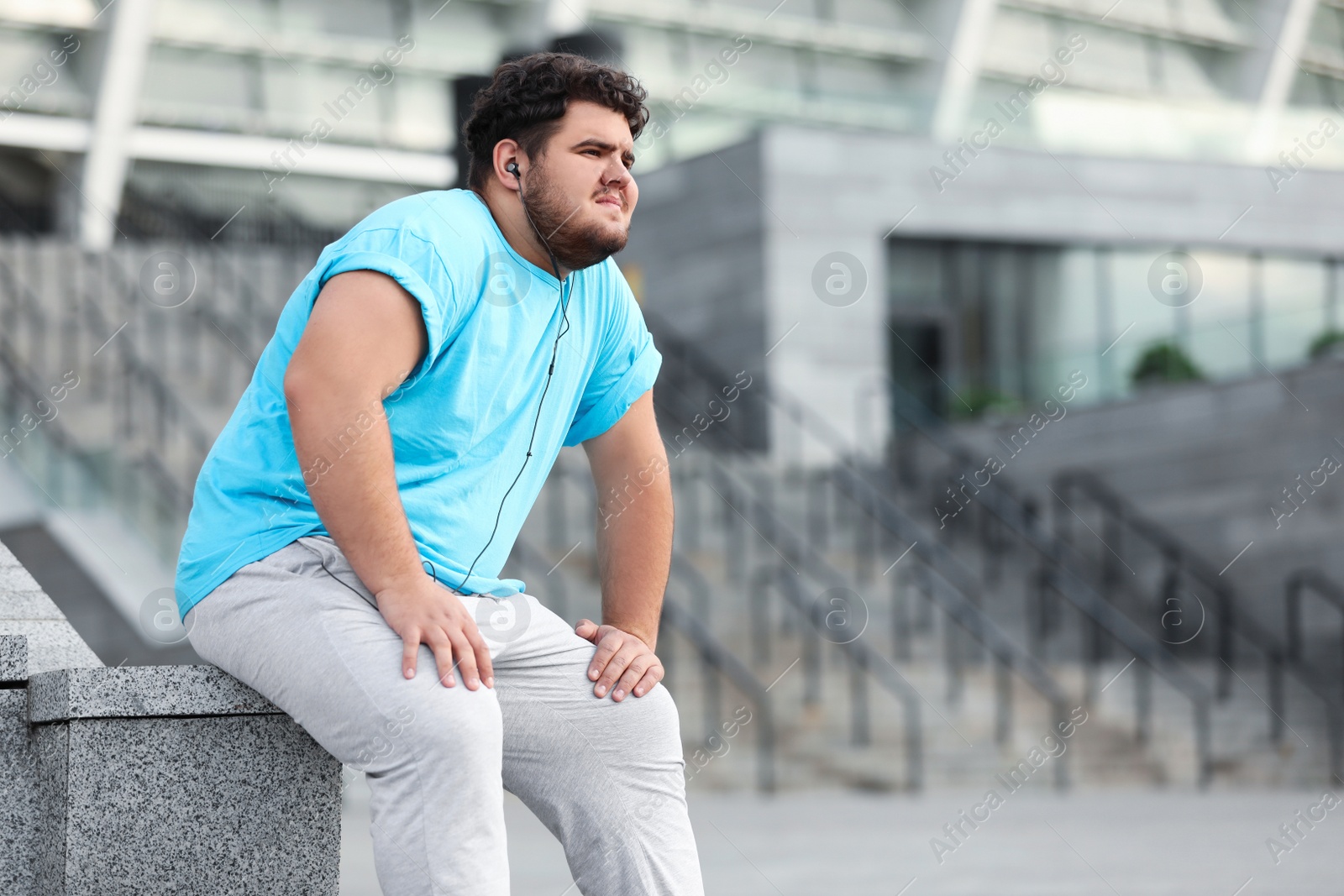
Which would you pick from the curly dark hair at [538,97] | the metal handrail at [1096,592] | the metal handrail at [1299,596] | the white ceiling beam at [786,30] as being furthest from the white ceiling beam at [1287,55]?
the curly dark hair at [538,97]

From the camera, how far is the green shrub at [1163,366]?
1589 centimetres

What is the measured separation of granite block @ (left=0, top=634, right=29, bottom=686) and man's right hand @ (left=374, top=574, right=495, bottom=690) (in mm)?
848

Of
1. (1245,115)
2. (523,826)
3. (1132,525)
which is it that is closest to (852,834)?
(523,826)

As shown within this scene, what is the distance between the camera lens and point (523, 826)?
7.89 meters

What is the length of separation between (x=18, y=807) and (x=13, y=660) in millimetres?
264

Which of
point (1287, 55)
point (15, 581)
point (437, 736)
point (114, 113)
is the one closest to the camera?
point (437, 736)

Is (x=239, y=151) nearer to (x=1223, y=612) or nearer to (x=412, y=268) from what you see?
(x=1223, y=612)

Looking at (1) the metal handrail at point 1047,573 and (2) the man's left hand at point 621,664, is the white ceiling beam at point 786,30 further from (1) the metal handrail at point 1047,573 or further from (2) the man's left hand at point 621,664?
(2) the man's left hand at point 621,664

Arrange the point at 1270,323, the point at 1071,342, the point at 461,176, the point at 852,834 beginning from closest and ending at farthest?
the point at 461,176 < the point at 852,834 < the point at 1270,323 < the point at 1071,342

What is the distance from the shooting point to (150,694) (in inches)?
105

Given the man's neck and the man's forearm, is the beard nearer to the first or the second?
the man's neck

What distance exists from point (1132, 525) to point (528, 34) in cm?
1758

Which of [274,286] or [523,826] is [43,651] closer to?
[523,826]

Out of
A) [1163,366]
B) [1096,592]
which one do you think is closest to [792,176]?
[1163,366]
